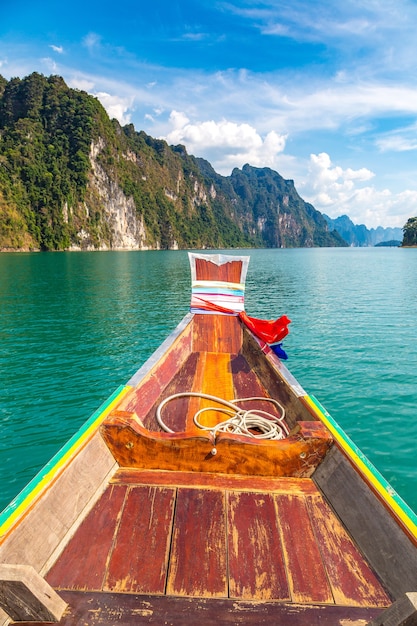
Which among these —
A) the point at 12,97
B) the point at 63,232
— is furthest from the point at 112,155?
the point at 63,232

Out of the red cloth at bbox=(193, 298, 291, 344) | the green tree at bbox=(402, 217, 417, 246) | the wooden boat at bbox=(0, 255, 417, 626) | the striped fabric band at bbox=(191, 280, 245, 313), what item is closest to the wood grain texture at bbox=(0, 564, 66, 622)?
Result: the wooden boat at bbox=(0, 255, 417, 626)

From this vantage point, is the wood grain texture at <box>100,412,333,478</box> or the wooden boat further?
the wood grain texture at <box>100,412,333,478</box>

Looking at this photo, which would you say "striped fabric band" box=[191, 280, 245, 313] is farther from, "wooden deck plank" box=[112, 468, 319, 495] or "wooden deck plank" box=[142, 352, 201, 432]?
"wooden deck plank" box=[112, 468, 319, 495]

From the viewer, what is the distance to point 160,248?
141 meters

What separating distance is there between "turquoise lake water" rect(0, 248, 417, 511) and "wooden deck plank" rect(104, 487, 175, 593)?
310 centimetres

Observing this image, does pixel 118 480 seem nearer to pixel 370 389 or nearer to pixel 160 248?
pixel 370 389

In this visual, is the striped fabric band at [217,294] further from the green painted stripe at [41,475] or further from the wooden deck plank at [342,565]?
the wooden deck plank at [342,565]

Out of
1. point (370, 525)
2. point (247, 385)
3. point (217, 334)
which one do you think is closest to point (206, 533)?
point (370, 525)

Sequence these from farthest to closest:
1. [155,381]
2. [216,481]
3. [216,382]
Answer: [216,382]
[155,381]
[216,481]

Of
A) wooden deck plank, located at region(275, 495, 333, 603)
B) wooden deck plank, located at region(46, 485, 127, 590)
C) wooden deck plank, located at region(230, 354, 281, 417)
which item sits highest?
wooden deck plank, located at region(46, 485, 127, 590)

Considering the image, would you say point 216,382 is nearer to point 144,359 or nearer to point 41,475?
point 41,475

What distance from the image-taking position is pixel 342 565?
2266 mm

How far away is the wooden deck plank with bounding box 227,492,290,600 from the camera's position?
204 cm

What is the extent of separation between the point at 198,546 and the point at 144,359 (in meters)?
8.62
